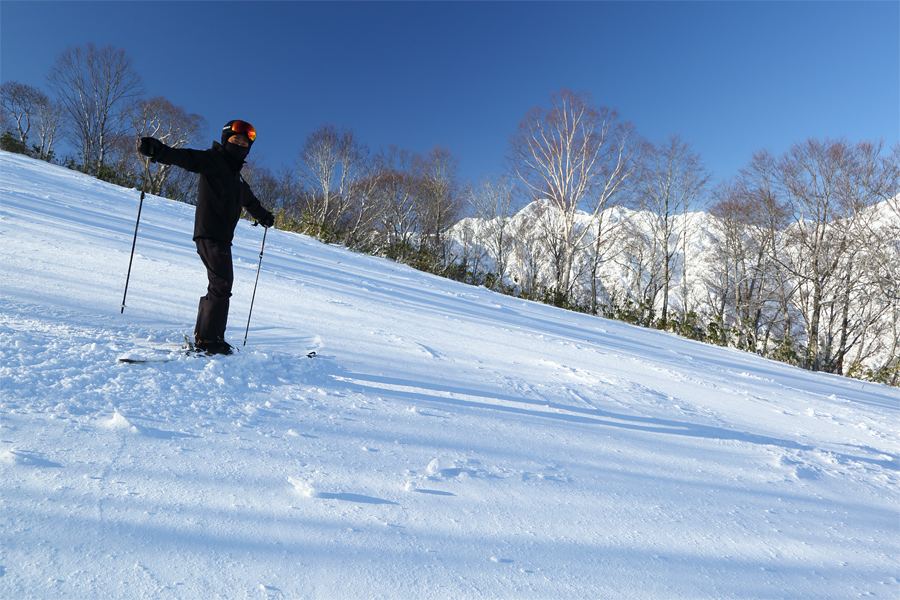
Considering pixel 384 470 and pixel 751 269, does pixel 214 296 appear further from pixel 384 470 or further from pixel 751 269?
pixel 751 269

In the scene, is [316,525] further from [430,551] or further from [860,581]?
[860,581]

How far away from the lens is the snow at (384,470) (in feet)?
3.47

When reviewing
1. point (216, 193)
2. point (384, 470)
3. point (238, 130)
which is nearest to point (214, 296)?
point (216, 193)

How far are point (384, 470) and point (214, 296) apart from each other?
5.50ft

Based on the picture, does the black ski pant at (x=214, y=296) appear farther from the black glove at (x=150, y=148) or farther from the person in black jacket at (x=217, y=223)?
the black glove at (x=150, y=148)

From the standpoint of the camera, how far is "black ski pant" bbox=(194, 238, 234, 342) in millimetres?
2482

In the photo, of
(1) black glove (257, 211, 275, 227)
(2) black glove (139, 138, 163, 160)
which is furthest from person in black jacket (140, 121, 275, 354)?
(1) black glove (257, 211, 275, 227)

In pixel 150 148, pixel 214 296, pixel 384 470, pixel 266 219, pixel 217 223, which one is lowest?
pixel 384 470

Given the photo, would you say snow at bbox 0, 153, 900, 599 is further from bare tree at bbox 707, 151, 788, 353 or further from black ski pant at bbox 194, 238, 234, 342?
bare tree at bbox 707, 151, 788, 353

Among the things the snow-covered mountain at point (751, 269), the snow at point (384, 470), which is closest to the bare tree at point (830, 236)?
the snow-covered mountain at point (751, 269)

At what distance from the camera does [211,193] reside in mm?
2498

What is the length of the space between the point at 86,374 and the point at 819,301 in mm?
19083

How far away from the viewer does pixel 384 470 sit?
1.56 m

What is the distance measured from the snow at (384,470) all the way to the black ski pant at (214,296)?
0.68 feet
